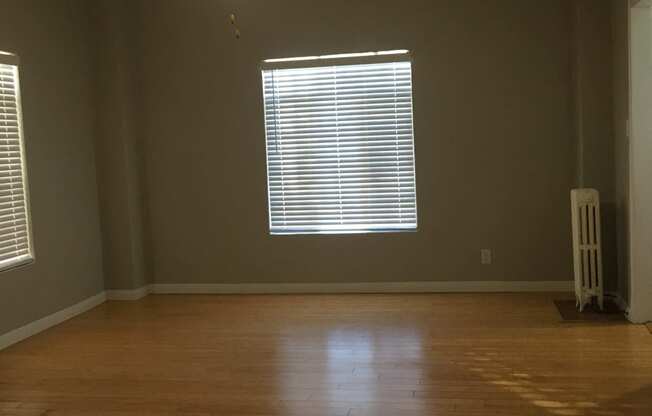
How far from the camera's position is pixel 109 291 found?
7.01 metres

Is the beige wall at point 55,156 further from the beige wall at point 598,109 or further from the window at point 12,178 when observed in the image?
the beige wall at point 598,109

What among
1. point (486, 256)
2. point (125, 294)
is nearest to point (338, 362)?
point (486, 256)

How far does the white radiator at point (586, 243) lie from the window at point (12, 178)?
4086 millimetres

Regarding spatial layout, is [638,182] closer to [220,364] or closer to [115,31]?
[220,364]

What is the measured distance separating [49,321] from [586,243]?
4138 millimetres

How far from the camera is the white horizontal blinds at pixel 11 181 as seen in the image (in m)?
5.58

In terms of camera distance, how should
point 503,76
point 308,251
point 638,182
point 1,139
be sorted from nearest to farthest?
1. point 638,182
2. point 1,139
3. point 503,76
4. point 308,251

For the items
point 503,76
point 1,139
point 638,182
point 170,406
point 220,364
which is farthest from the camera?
point 503,76

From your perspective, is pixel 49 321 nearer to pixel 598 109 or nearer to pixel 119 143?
pixel 119 143

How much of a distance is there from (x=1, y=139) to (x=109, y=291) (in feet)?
6.36

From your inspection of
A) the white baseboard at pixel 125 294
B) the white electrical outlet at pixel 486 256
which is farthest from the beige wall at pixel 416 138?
the white baseboard at pixel 125 294

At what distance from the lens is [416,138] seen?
6.64 meters

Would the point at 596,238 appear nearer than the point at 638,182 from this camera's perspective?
No

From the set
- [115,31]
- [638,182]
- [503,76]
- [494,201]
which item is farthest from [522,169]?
[115,31]
